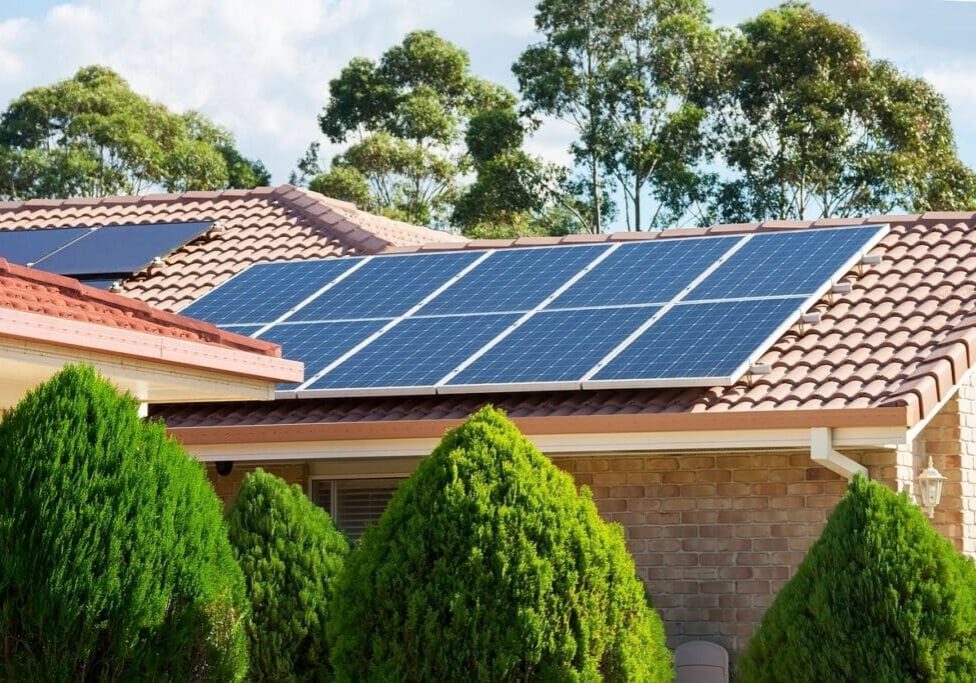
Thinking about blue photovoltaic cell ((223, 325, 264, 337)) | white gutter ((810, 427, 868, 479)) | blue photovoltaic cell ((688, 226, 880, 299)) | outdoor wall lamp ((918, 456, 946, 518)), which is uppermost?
blue photovoltaic cell ((688, 226, 880, 299))

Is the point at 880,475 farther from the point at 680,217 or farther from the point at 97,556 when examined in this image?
the point at 680,217

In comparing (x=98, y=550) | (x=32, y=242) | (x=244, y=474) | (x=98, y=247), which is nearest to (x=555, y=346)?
(x=244, y=474)

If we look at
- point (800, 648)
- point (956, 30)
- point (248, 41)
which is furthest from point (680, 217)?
point (800, 648)

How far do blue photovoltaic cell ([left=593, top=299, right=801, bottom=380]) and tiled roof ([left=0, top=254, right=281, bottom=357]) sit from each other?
3.46 m

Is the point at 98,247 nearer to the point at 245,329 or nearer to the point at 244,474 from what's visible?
the point at 245,329

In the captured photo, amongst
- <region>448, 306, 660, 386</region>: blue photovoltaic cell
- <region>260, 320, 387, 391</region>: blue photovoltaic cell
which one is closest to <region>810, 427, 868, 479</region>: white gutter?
<region>448, 306, 660, 386</region>: blue photovoltaic cell

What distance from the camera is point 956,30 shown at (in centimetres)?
4169

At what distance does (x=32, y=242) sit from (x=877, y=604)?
13128 millimetres

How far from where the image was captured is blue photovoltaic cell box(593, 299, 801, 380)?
13.9 m

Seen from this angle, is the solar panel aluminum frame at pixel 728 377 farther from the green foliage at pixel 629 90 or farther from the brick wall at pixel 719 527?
the green foliage at pixel 629 90

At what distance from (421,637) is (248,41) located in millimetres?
47674

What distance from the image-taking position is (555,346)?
1497cm

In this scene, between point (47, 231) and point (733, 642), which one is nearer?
point (733, 642)

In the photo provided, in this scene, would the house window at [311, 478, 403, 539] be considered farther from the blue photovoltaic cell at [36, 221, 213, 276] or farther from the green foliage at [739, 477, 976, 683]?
the green foliage at [739, 477, 976, 683]
